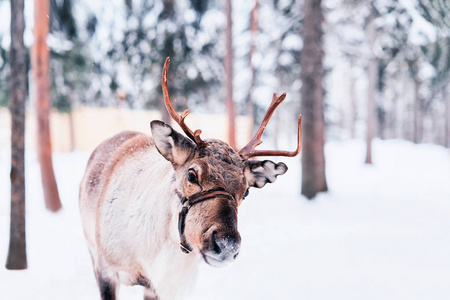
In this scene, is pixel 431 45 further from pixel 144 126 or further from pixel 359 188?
pixel 144 126

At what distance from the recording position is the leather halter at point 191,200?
8.34ft

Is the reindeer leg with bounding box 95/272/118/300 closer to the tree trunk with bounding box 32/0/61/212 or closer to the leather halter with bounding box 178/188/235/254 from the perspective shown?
the leather halter with bounding box 178/188/235/254

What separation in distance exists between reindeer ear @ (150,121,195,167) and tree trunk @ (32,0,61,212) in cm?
723

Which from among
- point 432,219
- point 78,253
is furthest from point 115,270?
point 432,219

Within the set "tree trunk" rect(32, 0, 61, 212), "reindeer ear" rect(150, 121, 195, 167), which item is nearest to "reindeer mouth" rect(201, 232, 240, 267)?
"reindeer ear" rect(150, 121, 195, 167)

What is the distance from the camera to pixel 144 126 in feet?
78.0

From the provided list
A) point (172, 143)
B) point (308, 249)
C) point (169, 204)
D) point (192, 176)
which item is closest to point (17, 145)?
point (169, 204)

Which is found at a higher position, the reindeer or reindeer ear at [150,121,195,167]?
reindeer ear at [150,121,195,167]

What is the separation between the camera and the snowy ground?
4.81 meters

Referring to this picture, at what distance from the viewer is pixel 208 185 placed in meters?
2.59

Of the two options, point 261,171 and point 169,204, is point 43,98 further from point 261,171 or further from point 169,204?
point 261,171

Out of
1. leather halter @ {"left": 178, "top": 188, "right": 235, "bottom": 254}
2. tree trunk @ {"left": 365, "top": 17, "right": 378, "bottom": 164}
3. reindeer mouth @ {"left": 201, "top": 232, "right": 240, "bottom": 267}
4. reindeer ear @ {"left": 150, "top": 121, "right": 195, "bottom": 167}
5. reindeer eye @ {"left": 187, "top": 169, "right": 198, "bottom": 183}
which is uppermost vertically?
tree trunk @ {"left": 365, "top": 17, "right": 378, "bottom": 164}

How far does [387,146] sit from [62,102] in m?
20.6

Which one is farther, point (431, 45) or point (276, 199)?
point (431, 45)
